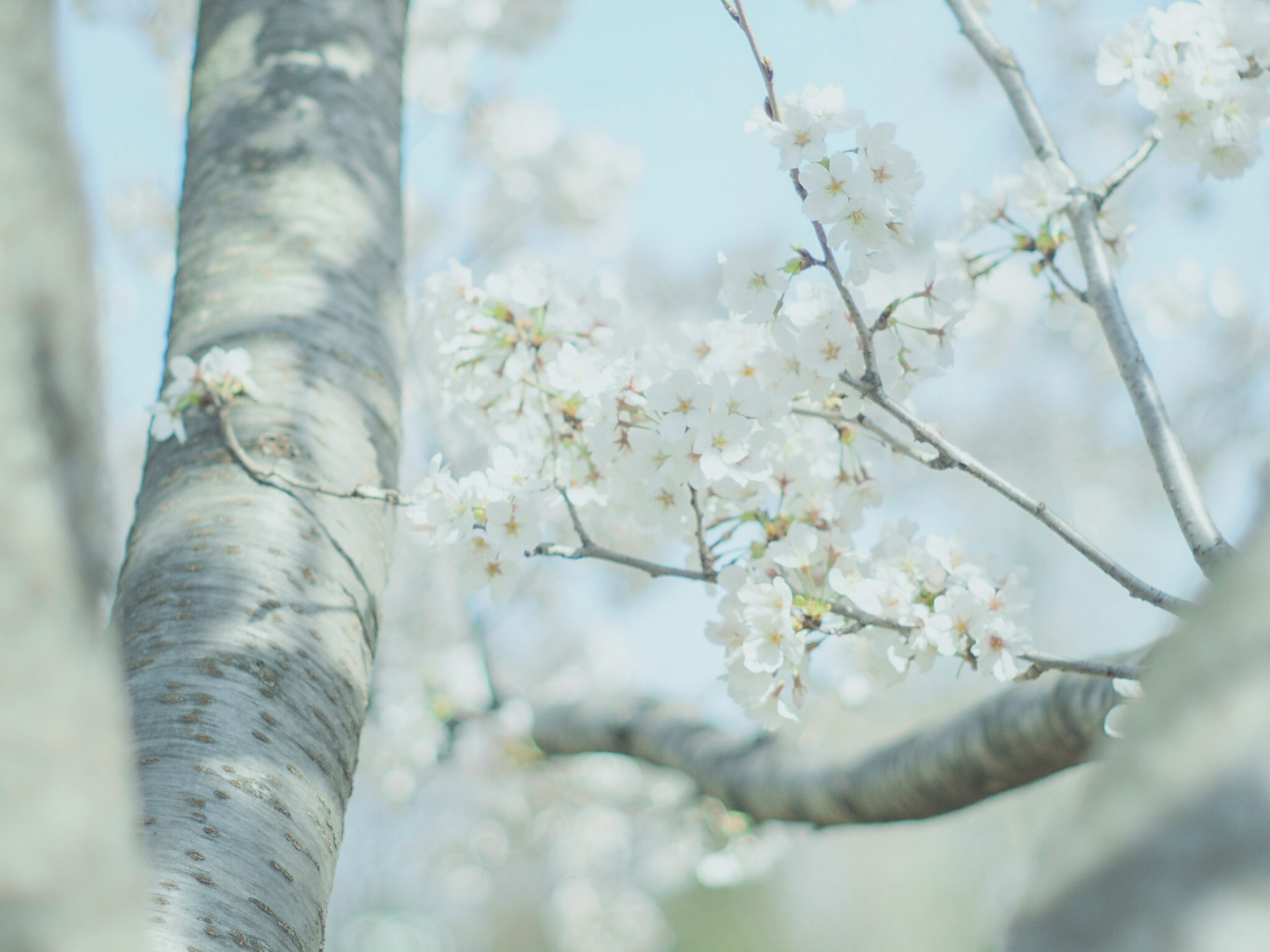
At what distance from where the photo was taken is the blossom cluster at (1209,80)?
→ 1.36 metres

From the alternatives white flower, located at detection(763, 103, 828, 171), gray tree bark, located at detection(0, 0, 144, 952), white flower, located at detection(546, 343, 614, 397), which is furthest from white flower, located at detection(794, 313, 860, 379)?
gray tree bark, located at detection(0, 0, 144, 952)

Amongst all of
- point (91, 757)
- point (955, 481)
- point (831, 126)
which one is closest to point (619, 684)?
point (955, 481)

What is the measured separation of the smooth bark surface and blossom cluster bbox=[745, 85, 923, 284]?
2.47 feet

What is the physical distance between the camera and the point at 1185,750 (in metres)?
0.39

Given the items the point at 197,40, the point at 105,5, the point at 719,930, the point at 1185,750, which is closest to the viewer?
the point at 1185,750

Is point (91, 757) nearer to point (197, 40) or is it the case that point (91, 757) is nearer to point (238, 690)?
point (238, 690)

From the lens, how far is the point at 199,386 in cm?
141

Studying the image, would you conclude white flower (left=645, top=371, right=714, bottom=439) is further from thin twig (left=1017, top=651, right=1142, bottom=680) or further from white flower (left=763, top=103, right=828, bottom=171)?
thin twig (left=1017, top=651, right=1142, bottom=680)

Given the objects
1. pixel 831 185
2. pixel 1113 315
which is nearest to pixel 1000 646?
pixel 1113 315

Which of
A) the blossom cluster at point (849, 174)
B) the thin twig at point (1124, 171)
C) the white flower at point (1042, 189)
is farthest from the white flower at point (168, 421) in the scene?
the thin twig at point (1124, 171)

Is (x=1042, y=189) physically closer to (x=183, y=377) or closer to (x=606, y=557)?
(x=606, y=557)

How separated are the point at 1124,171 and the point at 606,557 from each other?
3.63 feet

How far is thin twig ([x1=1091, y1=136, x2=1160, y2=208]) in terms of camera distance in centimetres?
143

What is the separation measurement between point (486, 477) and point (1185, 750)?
42.1 inches
